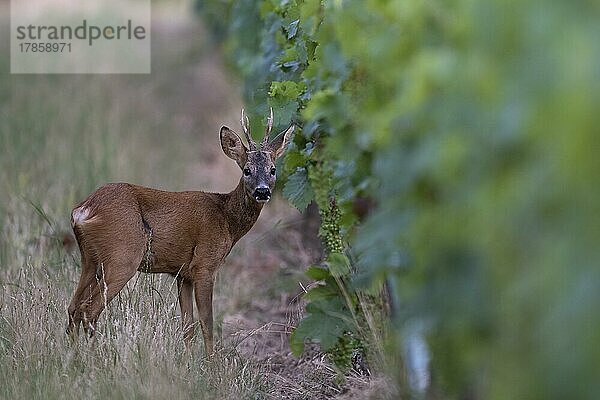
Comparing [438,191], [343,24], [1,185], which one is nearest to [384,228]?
[438,191]

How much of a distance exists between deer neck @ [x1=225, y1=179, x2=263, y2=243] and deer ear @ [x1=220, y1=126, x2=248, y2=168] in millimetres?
156

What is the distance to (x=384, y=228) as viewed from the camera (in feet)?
11.1

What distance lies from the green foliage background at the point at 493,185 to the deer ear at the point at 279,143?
2.58m

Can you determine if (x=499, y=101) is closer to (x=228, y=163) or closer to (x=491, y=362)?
(x=491, y=362)

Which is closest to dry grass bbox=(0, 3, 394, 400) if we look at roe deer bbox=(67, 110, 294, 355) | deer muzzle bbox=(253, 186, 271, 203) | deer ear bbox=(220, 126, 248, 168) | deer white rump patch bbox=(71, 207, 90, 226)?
roe deer bbox=(67, 110, 294, 355)

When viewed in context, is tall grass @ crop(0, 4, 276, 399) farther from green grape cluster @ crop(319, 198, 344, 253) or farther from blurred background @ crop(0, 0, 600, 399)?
green grape cluster @ crop(319, 198, 344, 253)

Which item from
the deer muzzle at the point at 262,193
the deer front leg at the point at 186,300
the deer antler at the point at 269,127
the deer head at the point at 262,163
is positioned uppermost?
the deer antler at the point at 269,127

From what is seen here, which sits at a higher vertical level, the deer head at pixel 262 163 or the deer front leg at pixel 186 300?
the deer head at pixel 262 163

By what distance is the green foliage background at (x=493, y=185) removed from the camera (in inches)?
105

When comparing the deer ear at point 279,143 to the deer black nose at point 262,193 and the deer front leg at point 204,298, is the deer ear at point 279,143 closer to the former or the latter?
the deer black nose at point 262,193

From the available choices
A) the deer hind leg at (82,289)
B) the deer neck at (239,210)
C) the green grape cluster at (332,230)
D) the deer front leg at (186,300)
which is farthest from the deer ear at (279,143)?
the deer hind leg at (82,289)

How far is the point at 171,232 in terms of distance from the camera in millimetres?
6582

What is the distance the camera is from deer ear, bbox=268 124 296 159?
252 inches

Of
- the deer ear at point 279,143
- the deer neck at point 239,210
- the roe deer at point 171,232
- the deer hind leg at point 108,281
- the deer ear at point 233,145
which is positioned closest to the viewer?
the deer hind leg at point 108,281
